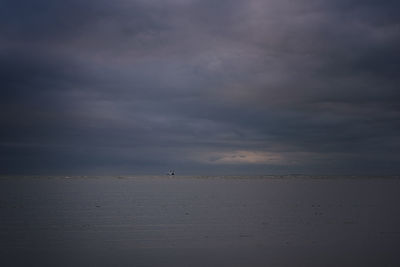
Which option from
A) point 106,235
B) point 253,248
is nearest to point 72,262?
point 106,235

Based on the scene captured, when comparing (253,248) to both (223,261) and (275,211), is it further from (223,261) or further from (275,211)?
(275,211)

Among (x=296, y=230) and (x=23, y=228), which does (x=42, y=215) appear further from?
(x=296, y=230)

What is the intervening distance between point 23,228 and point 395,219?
34.0 metres

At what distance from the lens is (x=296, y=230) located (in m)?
32.0

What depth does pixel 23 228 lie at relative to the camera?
107 feet

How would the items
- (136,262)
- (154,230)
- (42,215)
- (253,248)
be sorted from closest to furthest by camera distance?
(136,262) < (253,248) < (154,230) < (42,215)

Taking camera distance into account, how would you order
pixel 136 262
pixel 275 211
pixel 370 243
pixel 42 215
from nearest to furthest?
pixel 136 262 → pixel 370 243 → pixel 42 215 → pixel 275 211

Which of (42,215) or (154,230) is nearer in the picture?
(154,230)

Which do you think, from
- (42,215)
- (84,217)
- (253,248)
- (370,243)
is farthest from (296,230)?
(42,215)

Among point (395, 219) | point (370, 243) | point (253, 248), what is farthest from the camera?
point (395, 219)

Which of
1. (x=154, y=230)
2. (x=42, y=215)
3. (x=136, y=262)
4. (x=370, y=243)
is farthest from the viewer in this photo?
(x=42, y=215)

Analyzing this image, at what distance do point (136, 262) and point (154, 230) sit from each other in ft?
36.2

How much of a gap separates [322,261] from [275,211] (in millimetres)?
24254

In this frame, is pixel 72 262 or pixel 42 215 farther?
pixel 42 215
